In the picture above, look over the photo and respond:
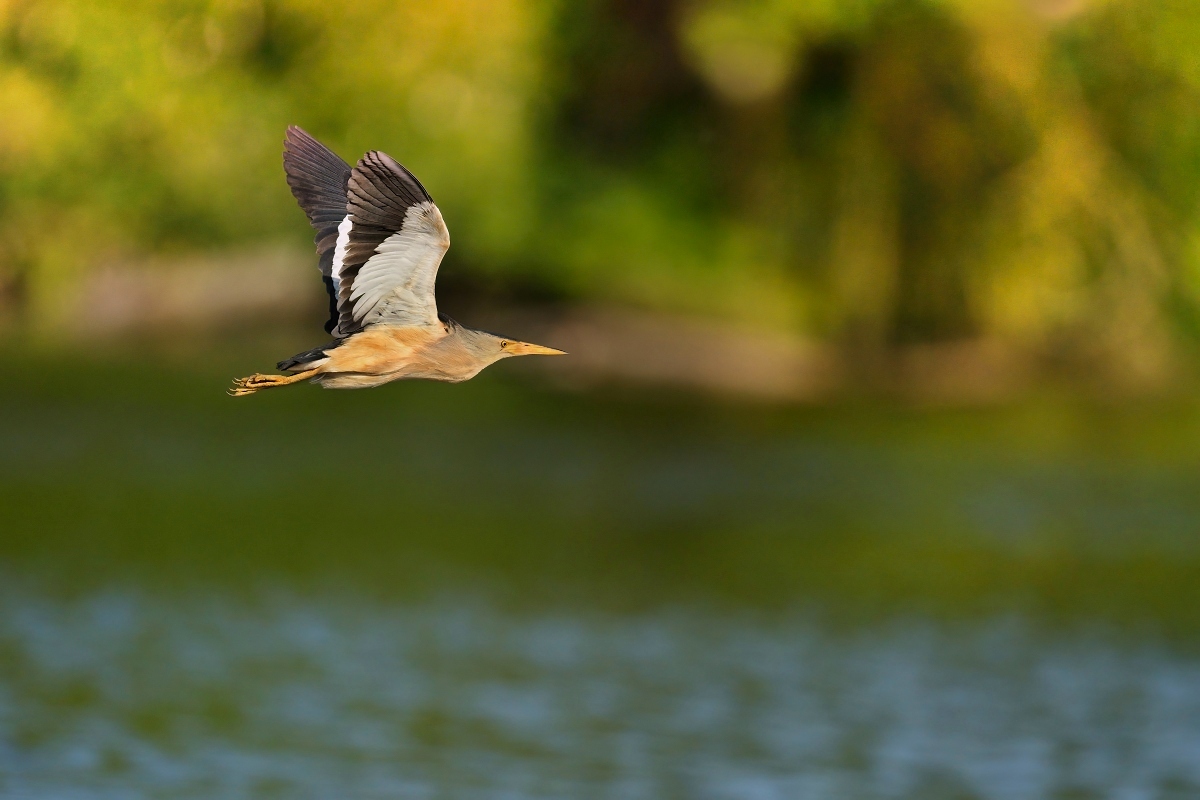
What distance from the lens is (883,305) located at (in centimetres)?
2494

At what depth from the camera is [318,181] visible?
7203 mm

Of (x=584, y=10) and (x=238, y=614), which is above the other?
(x=584, y=10)

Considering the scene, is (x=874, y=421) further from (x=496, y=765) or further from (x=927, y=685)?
(x=496, y=765)

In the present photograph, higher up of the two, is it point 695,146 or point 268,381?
point 695,146

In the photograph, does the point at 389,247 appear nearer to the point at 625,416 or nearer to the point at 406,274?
the point at 406,274

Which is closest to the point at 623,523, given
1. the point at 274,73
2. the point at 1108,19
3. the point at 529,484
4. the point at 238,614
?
the point at 529,484

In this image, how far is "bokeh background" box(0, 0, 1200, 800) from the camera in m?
12.2

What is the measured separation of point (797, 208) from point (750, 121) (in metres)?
1.29

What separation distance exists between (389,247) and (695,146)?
19.7m

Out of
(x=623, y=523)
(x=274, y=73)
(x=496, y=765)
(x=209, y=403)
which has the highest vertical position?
(x=274, y=73)

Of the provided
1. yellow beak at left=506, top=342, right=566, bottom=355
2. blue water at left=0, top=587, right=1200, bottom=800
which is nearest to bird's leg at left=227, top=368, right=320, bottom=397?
yellow beak at left=506, top=342, right=566, bottom=355

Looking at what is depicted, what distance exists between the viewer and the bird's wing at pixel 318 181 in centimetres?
709

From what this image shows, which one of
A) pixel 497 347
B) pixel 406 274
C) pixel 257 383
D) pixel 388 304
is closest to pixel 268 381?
pixel 257 383

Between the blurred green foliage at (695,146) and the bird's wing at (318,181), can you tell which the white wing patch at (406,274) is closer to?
the bird's wing at (318,181)
